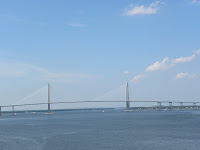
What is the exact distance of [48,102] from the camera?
15412 cm

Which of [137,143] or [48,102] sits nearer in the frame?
[137,143]

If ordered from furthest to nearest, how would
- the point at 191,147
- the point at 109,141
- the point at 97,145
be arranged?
the point at 109,141
the point at 97,145
the point at 191,147

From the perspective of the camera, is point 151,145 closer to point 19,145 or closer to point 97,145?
point 97,145

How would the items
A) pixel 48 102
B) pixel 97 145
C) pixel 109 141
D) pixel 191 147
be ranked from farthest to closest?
pixel 48 102 → pixel 109 141 → pixel 97 145 → pixel 191 147

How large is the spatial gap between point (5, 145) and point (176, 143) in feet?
79.6

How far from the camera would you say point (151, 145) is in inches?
1596

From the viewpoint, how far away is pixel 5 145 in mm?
43562

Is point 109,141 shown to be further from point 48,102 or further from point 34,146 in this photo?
point 48,102

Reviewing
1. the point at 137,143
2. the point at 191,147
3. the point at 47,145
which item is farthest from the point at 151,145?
the point at 47,145

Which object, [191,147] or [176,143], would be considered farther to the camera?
[176,143]

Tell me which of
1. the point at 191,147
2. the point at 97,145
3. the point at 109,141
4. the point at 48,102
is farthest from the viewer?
the point at 48,102

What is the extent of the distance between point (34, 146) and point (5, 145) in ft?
15.8

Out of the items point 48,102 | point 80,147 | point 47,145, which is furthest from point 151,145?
point 48,102

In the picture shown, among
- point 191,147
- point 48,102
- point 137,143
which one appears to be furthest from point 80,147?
point 48,102
